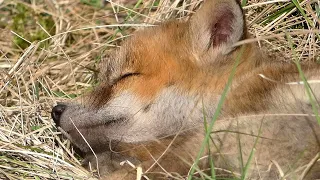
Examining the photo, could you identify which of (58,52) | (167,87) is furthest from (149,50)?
(58,52)

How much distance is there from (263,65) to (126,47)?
906 millimetres

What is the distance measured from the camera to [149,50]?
3.80 metres

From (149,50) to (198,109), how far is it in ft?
1.75

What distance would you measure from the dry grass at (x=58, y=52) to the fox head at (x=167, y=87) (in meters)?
0.24

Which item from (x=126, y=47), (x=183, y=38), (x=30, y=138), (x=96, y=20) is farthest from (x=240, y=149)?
(x=96, y=20)

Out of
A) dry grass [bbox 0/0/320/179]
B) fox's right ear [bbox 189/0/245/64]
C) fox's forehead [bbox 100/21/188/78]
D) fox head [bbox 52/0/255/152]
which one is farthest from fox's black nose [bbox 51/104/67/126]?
fox's right ear [bbox 189/0/245/64]

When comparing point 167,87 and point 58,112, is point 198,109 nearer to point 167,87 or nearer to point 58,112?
point 167,87

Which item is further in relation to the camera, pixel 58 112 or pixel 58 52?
pixel 58 52

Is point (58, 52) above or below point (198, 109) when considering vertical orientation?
above

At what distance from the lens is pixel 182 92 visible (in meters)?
3.56

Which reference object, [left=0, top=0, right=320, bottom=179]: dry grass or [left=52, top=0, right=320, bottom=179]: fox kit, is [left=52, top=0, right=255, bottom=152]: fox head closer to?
[left=52, top=0, right=320, bottom=179]: fox kit

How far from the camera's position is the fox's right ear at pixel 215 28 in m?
3.52

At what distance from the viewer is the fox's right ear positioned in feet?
11.5

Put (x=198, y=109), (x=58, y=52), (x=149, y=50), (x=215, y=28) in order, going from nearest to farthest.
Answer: (x=198, y=109)
(x=215, y=28)
(x=149, y=50)
(x=58, y=52)
